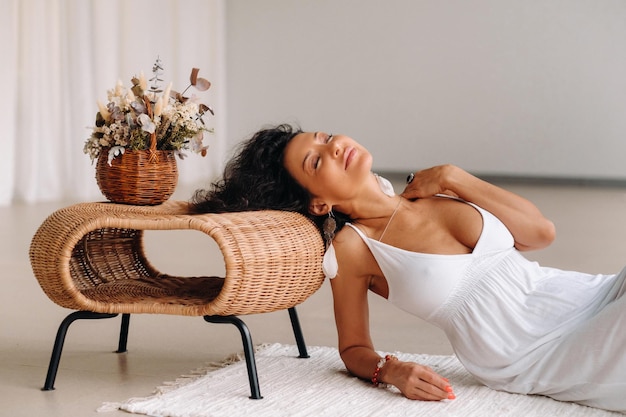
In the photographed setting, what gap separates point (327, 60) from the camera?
986 centimetres

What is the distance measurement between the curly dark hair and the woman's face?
4 cm

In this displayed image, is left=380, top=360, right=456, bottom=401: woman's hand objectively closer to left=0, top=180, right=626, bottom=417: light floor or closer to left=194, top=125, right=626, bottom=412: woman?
left=194, top=125, right=626, bottom=412: woman

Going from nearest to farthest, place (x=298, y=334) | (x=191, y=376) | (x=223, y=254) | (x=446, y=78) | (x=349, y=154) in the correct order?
(x=223, y=254) < (x=349, y=154) < (x=191, y=376) < (x=298, y=334) < (x=446, y=78)

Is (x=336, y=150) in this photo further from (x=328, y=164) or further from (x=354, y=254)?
(x=354, y=254)

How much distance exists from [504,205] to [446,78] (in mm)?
7177

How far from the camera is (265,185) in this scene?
2506 millimetres

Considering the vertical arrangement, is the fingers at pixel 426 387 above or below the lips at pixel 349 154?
below

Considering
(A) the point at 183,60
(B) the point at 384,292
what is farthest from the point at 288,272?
(A) the point at 183,60

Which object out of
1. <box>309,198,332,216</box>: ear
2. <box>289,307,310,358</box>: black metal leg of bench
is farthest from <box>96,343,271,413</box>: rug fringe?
<box>309,198,332,216</box>: ear

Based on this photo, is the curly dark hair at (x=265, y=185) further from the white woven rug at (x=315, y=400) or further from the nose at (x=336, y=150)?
the white woven rug at (x=315, y=400)

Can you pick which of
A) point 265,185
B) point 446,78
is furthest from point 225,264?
point 446,78

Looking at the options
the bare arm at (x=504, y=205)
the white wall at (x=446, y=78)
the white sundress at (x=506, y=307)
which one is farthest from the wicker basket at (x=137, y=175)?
the white wall at (x=446, y=78)

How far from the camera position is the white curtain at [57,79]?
679cm

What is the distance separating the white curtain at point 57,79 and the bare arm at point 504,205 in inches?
195
